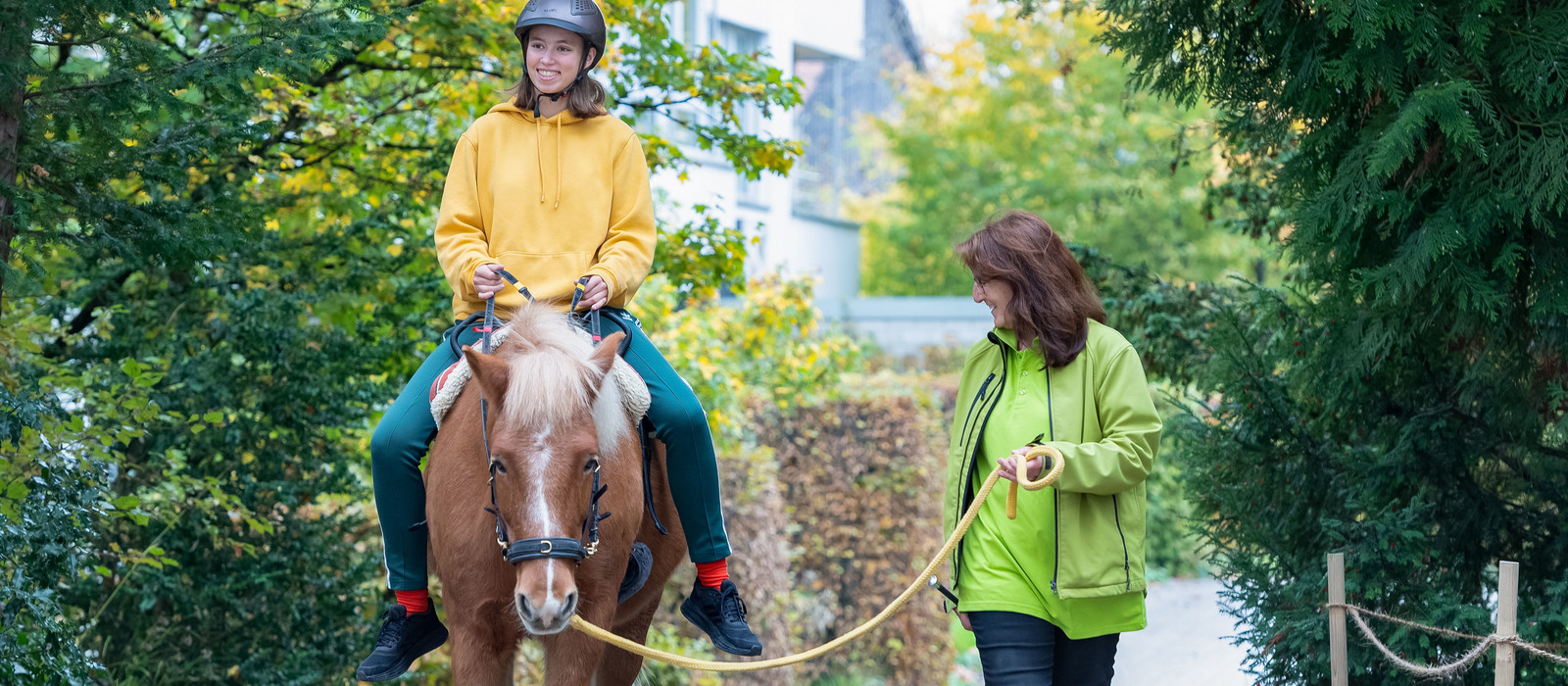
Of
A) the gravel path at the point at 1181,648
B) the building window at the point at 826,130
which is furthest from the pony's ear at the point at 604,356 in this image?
the building window at the point at 826,130

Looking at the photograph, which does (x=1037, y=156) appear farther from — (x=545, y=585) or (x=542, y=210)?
(x=545, y=585)

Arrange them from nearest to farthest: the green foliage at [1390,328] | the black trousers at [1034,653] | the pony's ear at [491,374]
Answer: the pony's ear at [491,374] → the black trousers at [1034,653] → the green foliage at [1390,328]

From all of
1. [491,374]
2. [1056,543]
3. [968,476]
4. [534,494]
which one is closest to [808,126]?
[968,476]

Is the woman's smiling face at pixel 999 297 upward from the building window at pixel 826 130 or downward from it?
downward

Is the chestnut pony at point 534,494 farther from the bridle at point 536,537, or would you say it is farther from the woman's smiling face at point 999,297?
the woman's smiling face at point 999,297

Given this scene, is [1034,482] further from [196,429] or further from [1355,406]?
[196,429]

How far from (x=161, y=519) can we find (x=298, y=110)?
230cm

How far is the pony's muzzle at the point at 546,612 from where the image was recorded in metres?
3.02

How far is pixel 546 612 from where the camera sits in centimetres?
302

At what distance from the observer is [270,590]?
6.32 metres

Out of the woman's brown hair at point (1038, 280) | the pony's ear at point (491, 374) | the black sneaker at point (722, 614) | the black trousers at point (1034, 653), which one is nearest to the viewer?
the pony's ear at point (491, 374)

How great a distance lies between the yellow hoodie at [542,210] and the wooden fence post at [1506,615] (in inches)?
111

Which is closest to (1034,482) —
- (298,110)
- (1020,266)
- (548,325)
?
(1020,266)

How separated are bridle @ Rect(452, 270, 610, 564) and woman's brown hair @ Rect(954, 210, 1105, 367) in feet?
4.15
